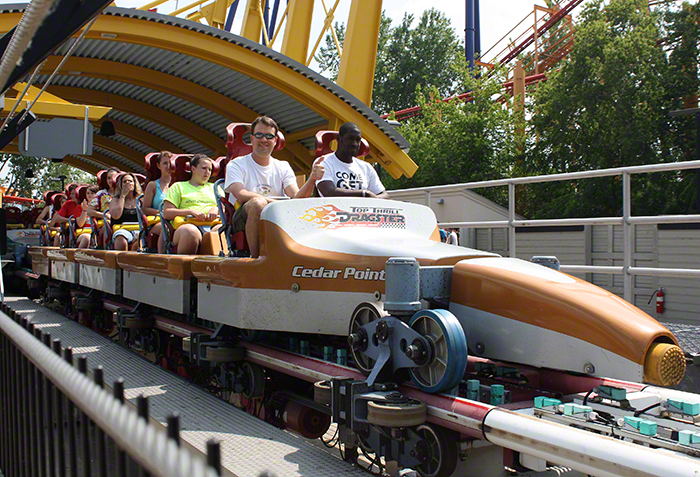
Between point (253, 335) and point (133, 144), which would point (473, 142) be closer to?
point (133, 144)

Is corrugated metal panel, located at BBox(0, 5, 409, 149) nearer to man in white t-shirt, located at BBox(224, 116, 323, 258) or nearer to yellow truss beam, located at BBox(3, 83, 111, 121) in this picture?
yellow truss beam, located at BBox(3, 83, 111, 121)

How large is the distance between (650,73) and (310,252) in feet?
78.3

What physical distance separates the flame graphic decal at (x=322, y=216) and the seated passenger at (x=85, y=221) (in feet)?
19.6

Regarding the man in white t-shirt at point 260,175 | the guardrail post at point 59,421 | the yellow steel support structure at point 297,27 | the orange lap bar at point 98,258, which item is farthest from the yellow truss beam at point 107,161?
the guardrail post at point 59,421

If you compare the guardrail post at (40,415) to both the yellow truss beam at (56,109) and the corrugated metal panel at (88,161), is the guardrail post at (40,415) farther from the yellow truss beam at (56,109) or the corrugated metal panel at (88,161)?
the corrugated metal panel at (88,161)

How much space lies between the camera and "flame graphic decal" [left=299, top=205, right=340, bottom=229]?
3.91 meters

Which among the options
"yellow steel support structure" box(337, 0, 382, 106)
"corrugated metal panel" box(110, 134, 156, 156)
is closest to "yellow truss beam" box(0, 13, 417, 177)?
"corrugated metal panel" box(110, 134, 156, 156)

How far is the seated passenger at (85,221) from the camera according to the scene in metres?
8.90

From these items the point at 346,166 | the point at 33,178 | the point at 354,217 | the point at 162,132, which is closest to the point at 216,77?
the point at 162,132

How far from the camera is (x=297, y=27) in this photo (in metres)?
16.9

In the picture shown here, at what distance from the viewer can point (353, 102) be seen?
11.2m

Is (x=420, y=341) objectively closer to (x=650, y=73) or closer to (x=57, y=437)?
(x=57, y=437)

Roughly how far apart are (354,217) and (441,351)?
1.43m

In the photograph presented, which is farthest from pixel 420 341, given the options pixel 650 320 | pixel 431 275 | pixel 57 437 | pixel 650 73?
pixel 650 73
